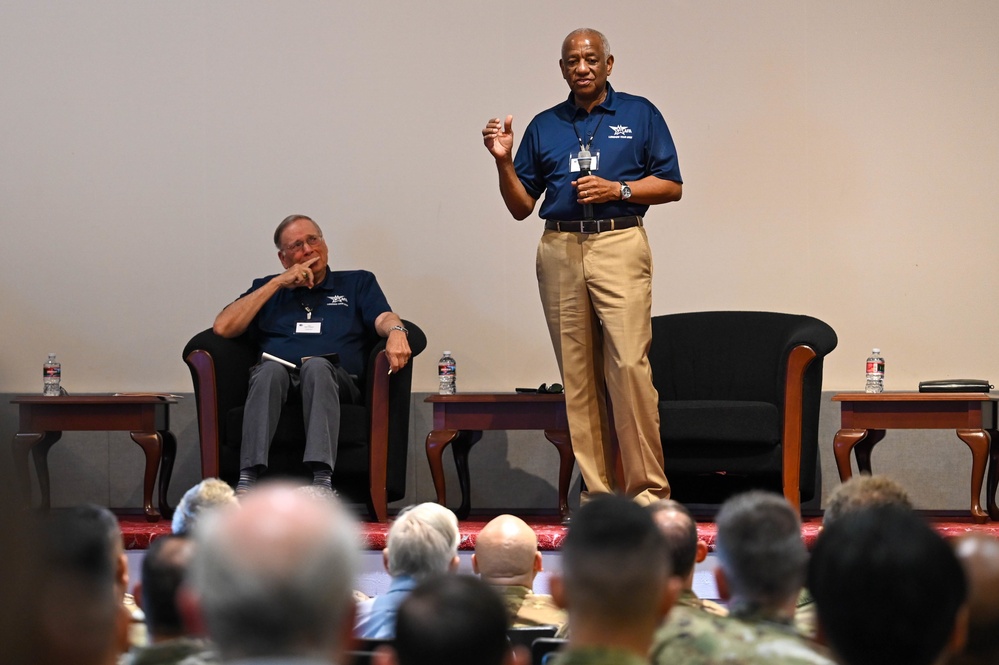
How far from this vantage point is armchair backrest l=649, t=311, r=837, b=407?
4.88 metres

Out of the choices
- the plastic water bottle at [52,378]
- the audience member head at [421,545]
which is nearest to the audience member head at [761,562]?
the audience member head at [421,545]

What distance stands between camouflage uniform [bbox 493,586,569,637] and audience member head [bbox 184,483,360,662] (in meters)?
1.01

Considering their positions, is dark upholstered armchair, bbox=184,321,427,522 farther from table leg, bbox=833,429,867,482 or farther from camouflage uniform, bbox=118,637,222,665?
camouflage uniform, bbox=118,637,222,665

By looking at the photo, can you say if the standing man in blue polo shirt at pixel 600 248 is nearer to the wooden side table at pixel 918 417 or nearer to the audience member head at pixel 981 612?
the wooden side table at pixel 918 417

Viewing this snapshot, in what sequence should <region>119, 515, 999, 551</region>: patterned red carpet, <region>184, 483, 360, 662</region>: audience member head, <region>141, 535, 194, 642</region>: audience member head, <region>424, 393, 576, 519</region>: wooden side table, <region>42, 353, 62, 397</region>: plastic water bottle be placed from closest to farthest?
<region>184, 483, 360, 662</region>: audience member head → <region>141, 535, 194, 642</region>: audience member head → <region>119, 515, 999, 551</region>: patterned red carpet → <region>424, 393, 576, 519</region>: wooden side table → <region>42, 353, 62, 397</region>: plastic water bottle

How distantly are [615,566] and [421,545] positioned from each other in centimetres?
76

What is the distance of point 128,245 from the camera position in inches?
226

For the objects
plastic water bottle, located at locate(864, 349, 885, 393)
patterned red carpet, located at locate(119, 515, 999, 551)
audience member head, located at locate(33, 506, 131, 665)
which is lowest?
patterned red carpet, located at locate(119, 515, 999, 551)

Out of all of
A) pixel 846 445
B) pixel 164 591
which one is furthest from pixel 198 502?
pixel 846 445

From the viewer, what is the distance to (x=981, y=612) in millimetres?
1431

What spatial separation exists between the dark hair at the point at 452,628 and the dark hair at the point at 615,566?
0.14 metres

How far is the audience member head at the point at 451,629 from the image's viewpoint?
129 cm

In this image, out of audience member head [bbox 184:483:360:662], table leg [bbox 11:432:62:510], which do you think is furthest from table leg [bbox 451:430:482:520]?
audience member head [bbox 184:483:360:662]

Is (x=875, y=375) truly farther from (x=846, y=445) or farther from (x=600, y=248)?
(x=600, y=248)
